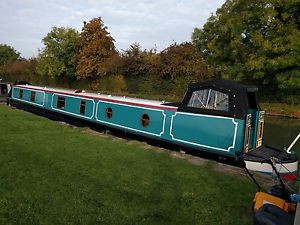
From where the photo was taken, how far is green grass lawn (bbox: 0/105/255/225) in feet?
15.7

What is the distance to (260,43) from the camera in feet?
75.9

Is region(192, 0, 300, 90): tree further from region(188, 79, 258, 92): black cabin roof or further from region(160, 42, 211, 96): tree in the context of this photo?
region(188, 79, 258, 92): black cabin roof

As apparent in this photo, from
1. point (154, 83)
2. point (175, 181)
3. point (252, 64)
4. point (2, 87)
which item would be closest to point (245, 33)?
point (252, 64)

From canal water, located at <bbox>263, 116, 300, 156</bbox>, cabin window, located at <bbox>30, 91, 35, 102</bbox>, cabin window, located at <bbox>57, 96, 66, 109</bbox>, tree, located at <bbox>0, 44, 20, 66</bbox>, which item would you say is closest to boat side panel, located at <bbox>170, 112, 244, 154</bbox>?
canal water, located at <bbox>263, 116, 300, 156</bbox>

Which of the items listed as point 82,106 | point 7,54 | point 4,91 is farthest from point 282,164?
point 7,54

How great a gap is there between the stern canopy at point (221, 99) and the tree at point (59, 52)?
94.0ft

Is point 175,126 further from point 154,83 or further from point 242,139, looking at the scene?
point 154,83

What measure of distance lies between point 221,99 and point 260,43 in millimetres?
15547

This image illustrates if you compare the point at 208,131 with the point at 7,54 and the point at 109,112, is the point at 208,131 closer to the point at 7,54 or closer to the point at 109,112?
the point at 109,112

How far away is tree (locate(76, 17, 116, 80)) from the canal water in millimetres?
17240

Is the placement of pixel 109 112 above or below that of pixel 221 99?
below

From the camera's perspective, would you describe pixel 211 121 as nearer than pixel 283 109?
Yes

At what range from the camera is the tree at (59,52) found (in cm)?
3772

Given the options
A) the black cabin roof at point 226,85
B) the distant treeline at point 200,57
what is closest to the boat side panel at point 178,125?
the black cabin roof at point 226,85
